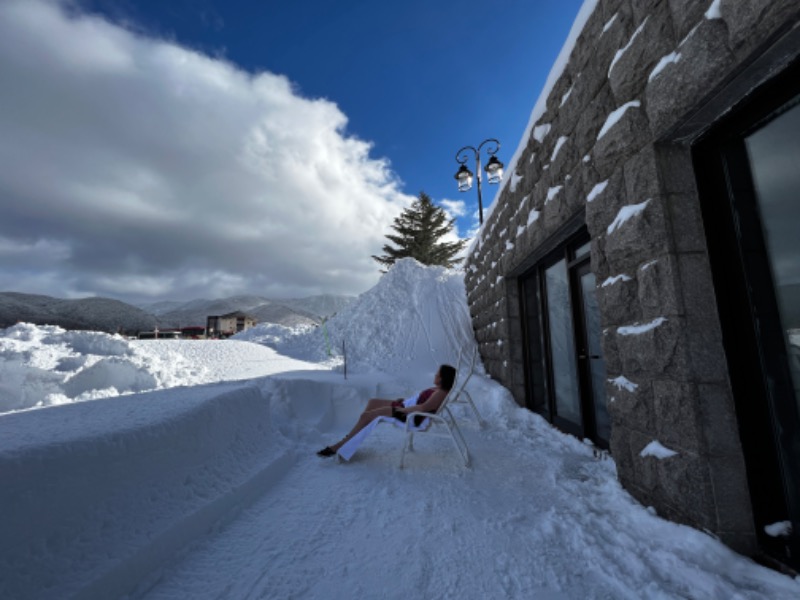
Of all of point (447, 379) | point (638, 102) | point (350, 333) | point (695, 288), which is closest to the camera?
point (695, 288)

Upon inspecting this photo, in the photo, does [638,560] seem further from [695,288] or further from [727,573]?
[695,288]

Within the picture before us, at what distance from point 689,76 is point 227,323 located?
29529mm

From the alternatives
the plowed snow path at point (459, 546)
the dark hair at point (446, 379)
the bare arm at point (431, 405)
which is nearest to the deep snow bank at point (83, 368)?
the plowed snow path at point (459, 546)

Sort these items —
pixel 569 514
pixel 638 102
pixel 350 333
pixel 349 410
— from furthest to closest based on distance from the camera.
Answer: pixel 350 333, pixel 349 410, pixel 569 514, pixel 638 102

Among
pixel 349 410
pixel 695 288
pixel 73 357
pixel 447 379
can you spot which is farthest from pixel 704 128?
pixel 73 357

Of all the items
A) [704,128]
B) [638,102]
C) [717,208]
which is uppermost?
[638,102]

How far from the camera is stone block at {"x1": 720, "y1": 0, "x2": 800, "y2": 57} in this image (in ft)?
4.17

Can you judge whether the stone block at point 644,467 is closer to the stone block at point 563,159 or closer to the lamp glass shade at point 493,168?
the stone block at point 563,159

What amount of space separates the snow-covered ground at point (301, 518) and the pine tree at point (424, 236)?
70.3 feet

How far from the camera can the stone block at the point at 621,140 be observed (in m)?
2.07

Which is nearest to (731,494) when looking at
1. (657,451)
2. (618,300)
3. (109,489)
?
(657,451)

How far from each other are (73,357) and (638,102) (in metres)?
8.18

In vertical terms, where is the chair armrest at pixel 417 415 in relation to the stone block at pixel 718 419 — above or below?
below

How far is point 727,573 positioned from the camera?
1573mm
